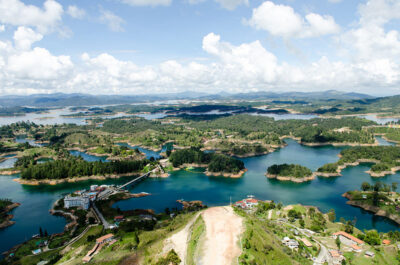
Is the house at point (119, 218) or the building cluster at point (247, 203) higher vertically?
the building cluster at point (247, 203)

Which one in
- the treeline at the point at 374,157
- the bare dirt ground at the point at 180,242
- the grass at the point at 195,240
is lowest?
the treeline at the point at 374,157

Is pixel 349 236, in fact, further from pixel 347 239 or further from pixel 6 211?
pixel 6 211

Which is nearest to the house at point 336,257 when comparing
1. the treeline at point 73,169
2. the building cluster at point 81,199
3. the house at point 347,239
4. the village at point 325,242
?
the village at point 325,242

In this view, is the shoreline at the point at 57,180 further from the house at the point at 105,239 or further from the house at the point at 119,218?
the house at the point at 105,239

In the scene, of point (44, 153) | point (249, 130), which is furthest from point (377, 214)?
point (44, 153)

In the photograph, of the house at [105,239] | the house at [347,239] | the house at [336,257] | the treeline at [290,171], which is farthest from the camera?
the treeline at [290,171]

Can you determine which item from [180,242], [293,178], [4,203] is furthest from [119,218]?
[293,178]
